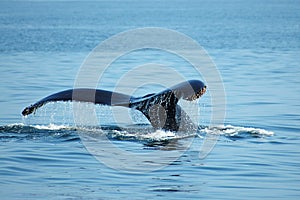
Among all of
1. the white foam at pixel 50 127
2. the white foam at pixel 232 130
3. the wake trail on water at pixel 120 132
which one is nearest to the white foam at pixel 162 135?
the wake trail on water at pixel 120 132

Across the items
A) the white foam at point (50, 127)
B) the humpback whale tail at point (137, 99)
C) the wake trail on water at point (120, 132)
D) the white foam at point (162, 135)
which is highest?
the humpback whale tail at point (137, 99)

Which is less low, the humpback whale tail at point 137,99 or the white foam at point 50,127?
the humpback whale tail at point 137,99

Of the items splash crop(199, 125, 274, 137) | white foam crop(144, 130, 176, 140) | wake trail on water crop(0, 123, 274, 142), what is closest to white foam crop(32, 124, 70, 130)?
wake trail on water crop(0, 123, 274, 142)

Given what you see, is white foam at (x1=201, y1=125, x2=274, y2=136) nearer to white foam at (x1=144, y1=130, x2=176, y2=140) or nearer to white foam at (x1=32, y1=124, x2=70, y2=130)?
white foam at (x1=144, y1=130, x2=176, y2=140)

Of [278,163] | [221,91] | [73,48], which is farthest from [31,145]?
[73,48]

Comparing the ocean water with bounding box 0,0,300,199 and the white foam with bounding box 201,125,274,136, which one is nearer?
the ocean water with bounding box 0,0,300,199

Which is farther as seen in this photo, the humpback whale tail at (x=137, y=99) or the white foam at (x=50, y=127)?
the white foam at (x=50, y=127)

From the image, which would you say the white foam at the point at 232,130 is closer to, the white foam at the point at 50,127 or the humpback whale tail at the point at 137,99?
the humpback whale tail at the point at 137,99

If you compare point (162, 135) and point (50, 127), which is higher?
point (162, 135)

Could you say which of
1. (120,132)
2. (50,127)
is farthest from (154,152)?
(50,127)

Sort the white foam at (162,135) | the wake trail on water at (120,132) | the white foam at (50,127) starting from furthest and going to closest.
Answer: the white foam at (50,127)
the wake trail on water at (120,132)
the white foam at (162,135)

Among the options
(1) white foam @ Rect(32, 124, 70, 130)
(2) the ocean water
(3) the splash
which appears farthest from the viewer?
(1) white foam @ Rect(32, 124, 70, 130)

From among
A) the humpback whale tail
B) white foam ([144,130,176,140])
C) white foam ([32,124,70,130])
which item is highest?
the humpback whale tail

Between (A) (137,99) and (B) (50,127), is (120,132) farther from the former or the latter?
(A) (137,99)
